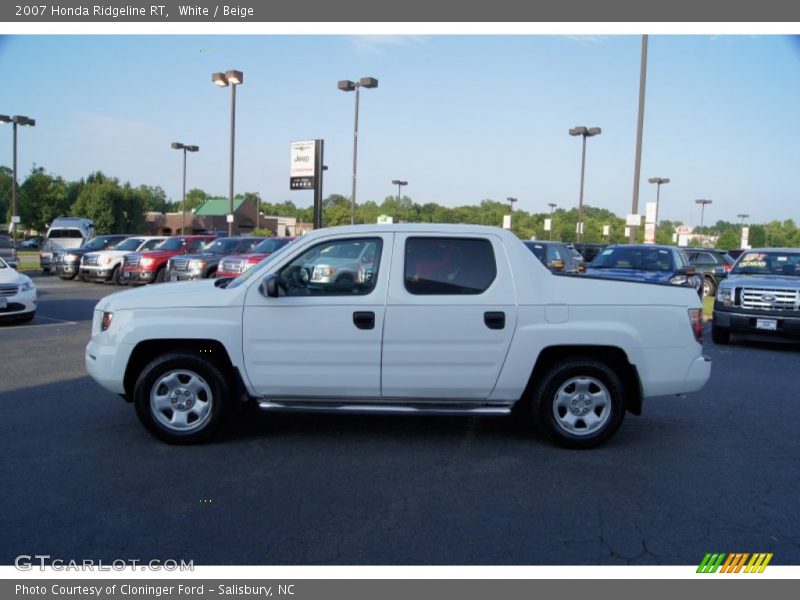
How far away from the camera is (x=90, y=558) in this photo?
12.5 ft

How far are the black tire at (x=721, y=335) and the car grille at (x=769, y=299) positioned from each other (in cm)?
64

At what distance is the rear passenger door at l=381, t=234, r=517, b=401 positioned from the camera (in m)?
5.57

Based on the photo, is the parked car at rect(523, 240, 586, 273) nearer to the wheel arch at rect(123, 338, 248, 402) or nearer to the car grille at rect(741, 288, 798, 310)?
the car grille at rect(741, 288, 798, 310)

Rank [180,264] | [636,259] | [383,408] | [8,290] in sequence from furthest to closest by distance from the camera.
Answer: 1. [180,264]
2. [636,259]
3. [8,290]
4. [383,408]

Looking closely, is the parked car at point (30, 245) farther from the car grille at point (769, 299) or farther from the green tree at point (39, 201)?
the car grille at point (769, 299)

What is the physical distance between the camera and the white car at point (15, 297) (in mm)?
12492

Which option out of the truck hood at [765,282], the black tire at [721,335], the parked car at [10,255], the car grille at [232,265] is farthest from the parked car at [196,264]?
the truck hood at [765,282]

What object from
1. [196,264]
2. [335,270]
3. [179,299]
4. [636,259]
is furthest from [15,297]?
[636,259]

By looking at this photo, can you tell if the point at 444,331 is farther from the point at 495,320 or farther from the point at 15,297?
the point at 15,297

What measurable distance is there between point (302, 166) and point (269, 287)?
2119cm

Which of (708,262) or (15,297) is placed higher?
(708,262)

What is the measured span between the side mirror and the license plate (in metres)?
9.06

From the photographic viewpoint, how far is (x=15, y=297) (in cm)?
1253

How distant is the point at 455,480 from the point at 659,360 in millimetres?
2050
